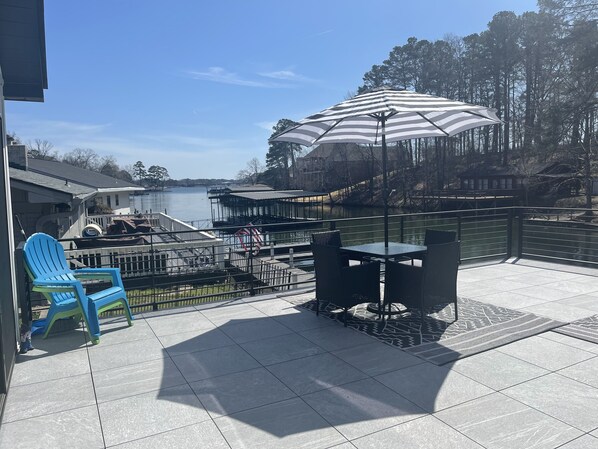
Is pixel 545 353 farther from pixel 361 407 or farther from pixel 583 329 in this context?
pixel 361 407

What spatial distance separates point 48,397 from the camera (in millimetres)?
2762

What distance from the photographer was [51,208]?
906cm

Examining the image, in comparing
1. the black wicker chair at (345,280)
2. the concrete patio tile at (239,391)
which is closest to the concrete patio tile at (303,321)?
the black wicker chair at (345,280)

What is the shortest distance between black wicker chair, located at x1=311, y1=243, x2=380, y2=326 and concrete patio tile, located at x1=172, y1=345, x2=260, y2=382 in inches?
41.6

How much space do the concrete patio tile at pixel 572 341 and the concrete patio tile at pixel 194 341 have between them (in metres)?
2.69

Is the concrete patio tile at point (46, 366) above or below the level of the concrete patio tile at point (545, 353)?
above

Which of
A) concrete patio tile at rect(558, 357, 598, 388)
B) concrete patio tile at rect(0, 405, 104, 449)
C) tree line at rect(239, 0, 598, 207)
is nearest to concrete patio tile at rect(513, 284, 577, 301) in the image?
concrete patio tile at rect(558, 357, 598, 388)

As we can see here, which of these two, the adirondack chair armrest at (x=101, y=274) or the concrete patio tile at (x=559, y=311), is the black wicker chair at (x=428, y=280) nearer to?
the concrete patio tile at (x=559, y=311)

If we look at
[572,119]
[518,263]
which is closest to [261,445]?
[518,263]

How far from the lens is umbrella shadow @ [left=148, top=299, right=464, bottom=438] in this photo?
8.00ft

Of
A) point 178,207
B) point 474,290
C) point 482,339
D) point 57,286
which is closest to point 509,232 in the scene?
point 474,290

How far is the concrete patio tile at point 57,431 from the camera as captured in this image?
2219 mm

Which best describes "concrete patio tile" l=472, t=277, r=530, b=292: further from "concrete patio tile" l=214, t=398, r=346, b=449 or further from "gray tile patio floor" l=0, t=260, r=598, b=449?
"concrete patio tile" l=214, t=398, r=346, b=449

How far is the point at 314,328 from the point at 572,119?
21.4 meters
